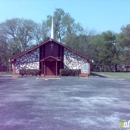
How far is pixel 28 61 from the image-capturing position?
27938mm

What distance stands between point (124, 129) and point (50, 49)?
23667 millimetres

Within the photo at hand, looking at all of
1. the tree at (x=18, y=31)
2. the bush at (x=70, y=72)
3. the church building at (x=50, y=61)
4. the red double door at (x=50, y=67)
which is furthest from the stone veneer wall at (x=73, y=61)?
the tree at (x=18, y=31)

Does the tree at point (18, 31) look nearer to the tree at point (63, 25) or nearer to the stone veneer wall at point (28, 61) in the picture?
Result: the tree at point (63, 25)

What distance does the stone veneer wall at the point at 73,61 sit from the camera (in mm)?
28000

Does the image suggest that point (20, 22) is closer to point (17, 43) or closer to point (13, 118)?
point (17, 43)

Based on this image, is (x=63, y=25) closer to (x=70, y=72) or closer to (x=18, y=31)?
(x=18, y=31)

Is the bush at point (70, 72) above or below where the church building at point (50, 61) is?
below

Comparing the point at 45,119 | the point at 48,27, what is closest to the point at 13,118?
the point at 45,119

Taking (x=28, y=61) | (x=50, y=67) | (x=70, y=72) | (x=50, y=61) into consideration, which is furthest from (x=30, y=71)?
(x=70, y=72)

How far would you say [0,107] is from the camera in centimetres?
761

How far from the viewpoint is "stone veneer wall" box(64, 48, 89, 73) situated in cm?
2800

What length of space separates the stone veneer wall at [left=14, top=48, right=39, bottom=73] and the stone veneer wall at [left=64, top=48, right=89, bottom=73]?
393cm

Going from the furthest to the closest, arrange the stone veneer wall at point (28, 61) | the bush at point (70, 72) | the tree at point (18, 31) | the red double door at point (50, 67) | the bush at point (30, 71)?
1. the tree at point (18, 31)
2. the red double door at point (50, 67)
3. the stone veneer wall at point (28, 61)
4. the bush at point (30, 71)
5. the bush at point (70, 72)

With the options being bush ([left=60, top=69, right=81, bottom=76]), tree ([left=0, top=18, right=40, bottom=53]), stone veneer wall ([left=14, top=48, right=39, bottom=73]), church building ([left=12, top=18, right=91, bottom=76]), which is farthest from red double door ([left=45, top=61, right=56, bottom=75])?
tree ([left=0, top=18, right=40, bottom=53])
